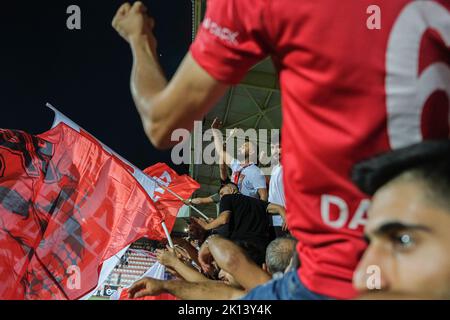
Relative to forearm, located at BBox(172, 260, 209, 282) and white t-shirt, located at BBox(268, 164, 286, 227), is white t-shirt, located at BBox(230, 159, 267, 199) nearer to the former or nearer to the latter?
white t-shirt, located at BBox(268, 164, 286, 227)

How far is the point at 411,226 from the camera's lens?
842 millimetres

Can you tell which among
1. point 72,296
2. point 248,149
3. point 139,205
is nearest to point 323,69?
point 72,296

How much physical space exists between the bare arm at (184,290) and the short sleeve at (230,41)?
1561 millimetres

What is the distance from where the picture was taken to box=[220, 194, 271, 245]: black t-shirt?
4980 mm

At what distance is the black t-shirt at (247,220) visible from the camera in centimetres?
498

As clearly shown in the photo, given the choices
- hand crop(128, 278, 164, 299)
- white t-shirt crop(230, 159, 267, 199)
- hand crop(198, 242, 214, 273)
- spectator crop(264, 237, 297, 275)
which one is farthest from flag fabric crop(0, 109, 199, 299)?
spectator crop(264, 237, 297, 275)

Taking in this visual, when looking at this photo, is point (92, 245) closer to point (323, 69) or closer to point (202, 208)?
point (323, 69)

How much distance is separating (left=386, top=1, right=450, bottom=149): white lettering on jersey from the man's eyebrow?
10.7 inches

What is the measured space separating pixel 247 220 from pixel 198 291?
2552 millimetres

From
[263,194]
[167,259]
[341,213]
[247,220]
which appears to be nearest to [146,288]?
[167,259]

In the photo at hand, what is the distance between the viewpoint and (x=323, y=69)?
42.9 inches

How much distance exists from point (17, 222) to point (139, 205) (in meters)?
1.30

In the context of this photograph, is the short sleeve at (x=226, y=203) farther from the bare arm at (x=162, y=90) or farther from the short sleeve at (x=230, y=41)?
the short sleeve at (x=230, y=41)

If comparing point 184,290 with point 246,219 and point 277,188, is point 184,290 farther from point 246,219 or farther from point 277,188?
point 277,188
